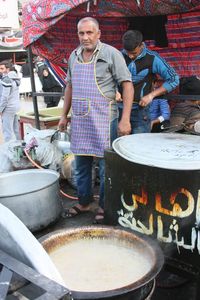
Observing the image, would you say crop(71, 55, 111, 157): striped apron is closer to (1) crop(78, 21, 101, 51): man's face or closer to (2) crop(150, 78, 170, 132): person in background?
(1) crop(78, 21, 101, 51): man's face

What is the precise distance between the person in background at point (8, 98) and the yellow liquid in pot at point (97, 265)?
627cm

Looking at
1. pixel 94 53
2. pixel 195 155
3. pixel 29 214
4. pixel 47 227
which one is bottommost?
pixel 47 227

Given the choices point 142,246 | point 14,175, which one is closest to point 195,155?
point 142,246

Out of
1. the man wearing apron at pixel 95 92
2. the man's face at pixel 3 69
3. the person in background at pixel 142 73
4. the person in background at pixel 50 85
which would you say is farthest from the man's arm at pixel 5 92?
the man wearing apron at pixel 95 92

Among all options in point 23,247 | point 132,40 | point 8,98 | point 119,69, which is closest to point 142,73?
point 132,40

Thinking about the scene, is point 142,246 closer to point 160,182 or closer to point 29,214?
point 160,182

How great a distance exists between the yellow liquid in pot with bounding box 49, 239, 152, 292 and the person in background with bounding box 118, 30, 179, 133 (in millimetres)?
2035

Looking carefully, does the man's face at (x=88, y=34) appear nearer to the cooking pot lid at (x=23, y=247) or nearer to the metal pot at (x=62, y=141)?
the metal pot at (x=62, y=141)

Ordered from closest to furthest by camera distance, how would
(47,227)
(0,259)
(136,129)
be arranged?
(0,259) → (47,227) → (136,129)

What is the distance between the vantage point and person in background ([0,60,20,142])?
7.89 metres

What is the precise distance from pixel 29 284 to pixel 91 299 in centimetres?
33

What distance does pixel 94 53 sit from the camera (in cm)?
344

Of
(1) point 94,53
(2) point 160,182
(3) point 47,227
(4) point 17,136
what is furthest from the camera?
(4) point 17,136

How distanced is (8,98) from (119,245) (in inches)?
256
